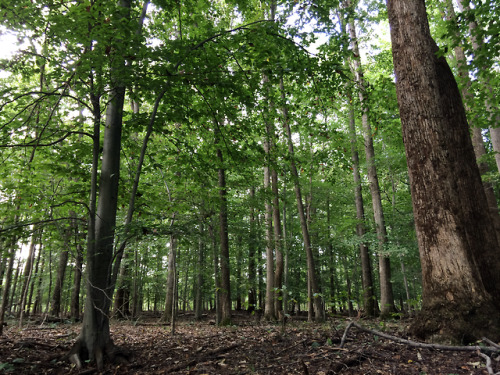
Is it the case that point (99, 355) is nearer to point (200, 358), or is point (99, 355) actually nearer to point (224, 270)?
point (200, 358)

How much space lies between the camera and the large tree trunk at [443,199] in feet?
12.3

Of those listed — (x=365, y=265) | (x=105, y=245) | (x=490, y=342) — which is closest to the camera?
(x=490, y=342)

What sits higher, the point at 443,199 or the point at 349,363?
the point at 443,199

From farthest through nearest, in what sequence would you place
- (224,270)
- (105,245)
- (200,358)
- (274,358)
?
(224,270)
(105,245)
(200,358)
(274,358)

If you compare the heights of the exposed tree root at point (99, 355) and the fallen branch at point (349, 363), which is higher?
the fallen branch at point (349, 363)

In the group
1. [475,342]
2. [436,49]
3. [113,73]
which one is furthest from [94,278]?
[436,49]

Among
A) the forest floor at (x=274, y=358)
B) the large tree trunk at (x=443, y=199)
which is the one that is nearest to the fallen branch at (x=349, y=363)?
the forest floor at (x=274, y=358)

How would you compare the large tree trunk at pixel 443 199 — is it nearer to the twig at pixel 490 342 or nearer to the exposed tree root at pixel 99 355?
the twig at pixel 490 342

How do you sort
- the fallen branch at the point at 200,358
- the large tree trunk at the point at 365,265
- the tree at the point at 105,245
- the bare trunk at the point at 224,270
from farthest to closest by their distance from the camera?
the large tree trunk at the point at 365,265 < the bare trunk at the point at 224,270 < the tree at the point at 105,245 < the fallen branch at the point at 200,358

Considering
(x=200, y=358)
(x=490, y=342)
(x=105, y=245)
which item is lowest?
(x=200, y=358)

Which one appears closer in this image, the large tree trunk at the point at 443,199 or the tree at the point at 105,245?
the large tree trunk at the point at 443,199

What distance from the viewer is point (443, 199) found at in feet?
13.6

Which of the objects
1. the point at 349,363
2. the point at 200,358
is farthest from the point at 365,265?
the point at 349,363

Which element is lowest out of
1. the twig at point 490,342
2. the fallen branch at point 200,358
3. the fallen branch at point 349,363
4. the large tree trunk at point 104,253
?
the fallen branch at point 200,358
